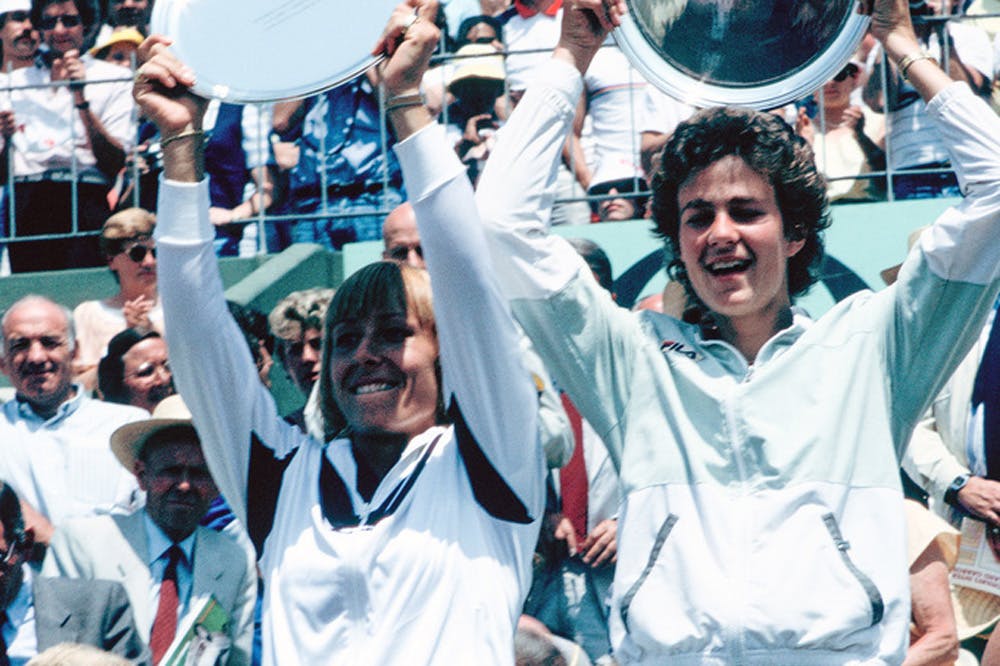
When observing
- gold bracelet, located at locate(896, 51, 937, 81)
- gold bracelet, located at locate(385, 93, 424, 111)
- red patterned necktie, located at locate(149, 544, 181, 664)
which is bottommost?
red patterned necktie, located at locate(149, 544, 181, 664)

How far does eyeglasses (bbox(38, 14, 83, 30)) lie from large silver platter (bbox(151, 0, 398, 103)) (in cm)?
544

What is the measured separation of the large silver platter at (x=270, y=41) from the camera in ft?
11.8

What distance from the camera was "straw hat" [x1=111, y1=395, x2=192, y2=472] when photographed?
18.5ft

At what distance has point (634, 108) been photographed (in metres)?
7.80

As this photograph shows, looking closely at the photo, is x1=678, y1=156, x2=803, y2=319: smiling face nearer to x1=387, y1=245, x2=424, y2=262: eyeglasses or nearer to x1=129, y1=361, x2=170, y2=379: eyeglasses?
x1=387, y1=245, x2=424, y2=262: eyeglasses

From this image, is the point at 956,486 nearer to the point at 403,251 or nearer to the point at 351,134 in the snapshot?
the point at 403,251

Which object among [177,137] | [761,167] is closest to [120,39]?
[177,137]

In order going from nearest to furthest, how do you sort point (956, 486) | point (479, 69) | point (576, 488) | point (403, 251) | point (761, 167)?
point (761, 167)
point (576, 488)
point (956, 486)
point (403, 251)
point (479, 69)

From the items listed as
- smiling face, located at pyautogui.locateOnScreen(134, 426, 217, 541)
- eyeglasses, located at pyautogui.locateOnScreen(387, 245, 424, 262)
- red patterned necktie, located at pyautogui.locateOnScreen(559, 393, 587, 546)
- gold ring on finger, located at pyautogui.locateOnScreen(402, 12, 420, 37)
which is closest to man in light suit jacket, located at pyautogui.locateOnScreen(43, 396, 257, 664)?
smiling face, located at pyautogui.locateOnScreen(134, 426, 217, 541)

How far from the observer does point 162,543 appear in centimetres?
552

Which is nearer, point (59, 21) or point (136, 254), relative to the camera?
point (136, 254)

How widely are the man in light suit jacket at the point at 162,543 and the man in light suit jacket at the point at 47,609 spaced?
0.17m

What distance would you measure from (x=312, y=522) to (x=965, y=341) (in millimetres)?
1317

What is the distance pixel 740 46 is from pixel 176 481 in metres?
2.57
